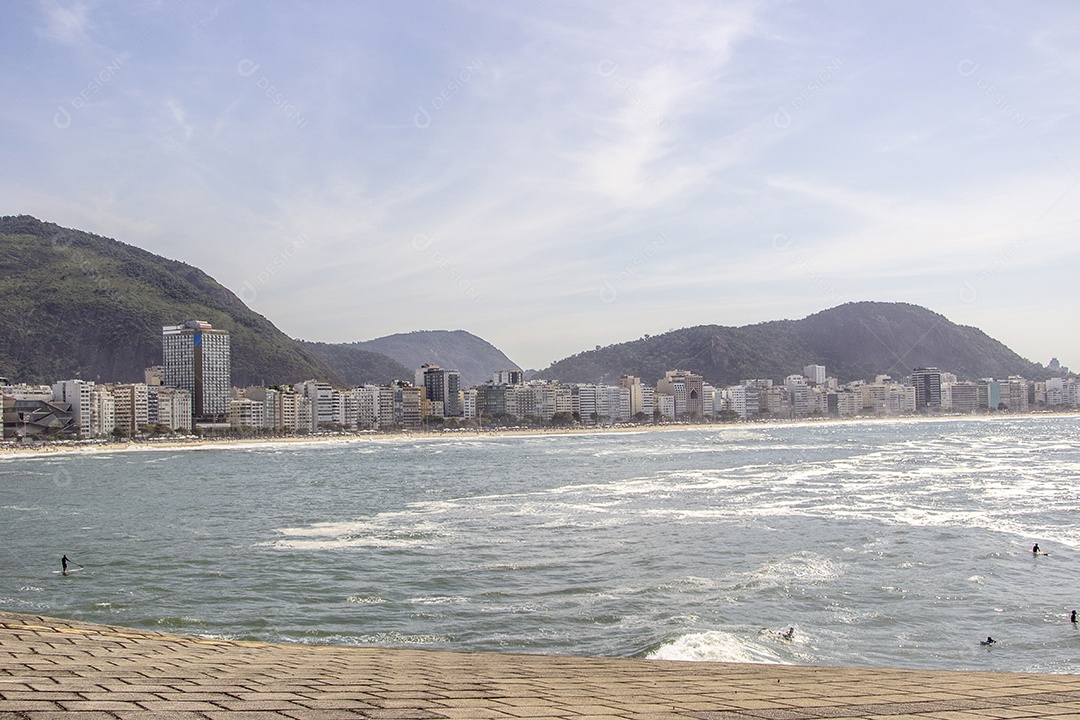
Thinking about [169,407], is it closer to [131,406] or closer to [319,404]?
[131,406]

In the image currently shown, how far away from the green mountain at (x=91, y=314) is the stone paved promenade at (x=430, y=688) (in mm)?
172445

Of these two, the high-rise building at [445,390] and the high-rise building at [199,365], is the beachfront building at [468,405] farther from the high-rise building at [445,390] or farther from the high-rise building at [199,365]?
the high-rise building at [199,365]

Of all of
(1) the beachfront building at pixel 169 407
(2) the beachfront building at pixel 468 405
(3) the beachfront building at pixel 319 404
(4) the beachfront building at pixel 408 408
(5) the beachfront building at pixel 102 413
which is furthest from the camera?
(2) the beachfront building at pixel 468 405

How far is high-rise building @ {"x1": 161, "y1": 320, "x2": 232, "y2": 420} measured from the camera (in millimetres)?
155125

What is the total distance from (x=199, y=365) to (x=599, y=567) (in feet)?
498

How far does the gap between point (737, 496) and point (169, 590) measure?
2249 centimetres

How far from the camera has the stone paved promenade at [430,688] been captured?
453cm

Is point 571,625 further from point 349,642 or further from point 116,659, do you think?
point 116,659

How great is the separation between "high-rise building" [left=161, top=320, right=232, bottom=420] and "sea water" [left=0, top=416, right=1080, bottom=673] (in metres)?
120

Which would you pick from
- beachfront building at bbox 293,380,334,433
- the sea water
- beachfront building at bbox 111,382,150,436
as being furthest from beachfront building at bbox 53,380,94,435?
the sea water

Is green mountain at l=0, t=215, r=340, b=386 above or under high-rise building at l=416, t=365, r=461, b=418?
above

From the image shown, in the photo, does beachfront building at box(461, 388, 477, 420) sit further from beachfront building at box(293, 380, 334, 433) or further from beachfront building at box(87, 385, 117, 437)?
beachfront building at box(87, 385, 117, 437)

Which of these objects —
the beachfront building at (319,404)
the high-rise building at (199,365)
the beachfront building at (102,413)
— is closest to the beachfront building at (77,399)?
the beachfront building at (102,413)

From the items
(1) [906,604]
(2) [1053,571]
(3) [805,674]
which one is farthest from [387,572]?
(2) [1053,571]
